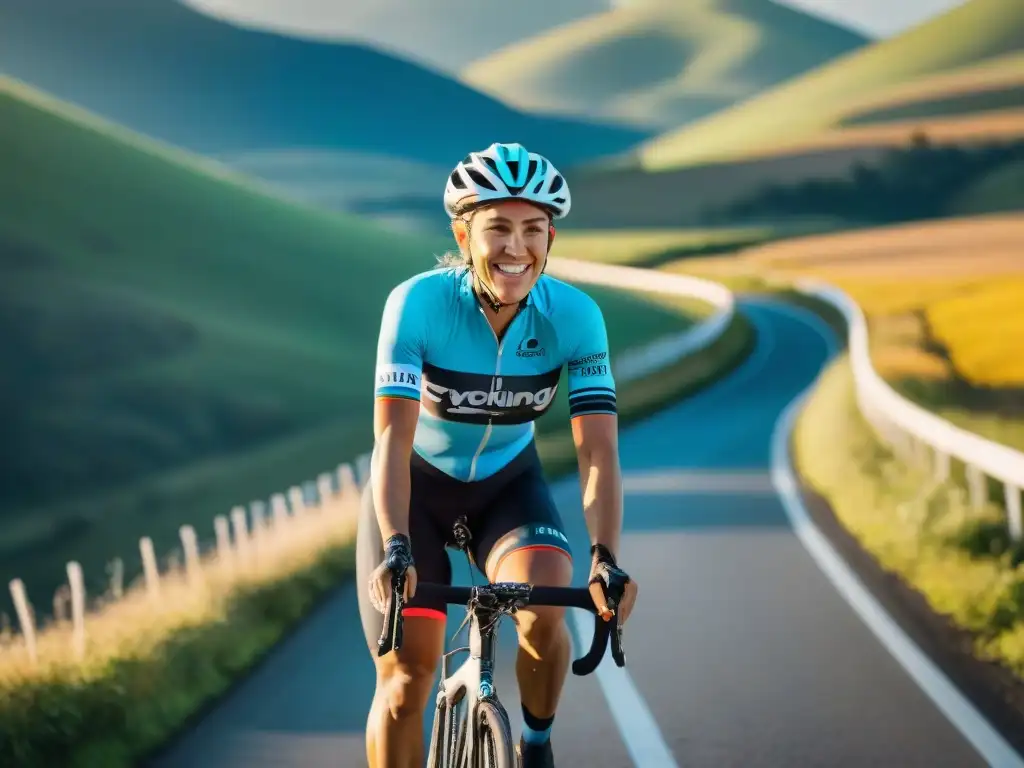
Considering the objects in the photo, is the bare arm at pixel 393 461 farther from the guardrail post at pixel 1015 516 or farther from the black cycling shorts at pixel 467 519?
the guardrail post at pixel 1015 516

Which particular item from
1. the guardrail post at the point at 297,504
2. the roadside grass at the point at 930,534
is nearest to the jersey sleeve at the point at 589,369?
the roadside grass at the point at 930,534

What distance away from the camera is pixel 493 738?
4809 mm

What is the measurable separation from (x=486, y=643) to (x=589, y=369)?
1022 mm

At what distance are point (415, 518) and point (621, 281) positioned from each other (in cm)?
7390

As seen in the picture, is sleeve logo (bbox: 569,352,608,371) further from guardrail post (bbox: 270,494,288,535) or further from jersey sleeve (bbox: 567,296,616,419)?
guardrail post (bbox: 270,494,288,535)

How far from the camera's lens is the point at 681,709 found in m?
8.30

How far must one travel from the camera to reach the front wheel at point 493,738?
4750 mm

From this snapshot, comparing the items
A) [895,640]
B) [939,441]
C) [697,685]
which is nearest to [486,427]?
[697,685]

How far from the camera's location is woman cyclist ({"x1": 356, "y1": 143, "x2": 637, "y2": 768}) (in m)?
5.29

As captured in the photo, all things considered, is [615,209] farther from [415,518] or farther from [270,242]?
[415,518]

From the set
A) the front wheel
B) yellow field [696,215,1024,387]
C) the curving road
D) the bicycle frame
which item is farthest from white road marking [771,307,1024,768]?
yellow field [696,215,1024,387]

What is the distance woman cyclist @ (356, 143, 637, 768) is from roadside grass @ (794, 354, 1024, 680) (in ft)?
12.2

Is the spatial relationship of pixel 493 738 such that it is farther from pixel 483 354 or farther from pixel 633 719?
pixel 633 719

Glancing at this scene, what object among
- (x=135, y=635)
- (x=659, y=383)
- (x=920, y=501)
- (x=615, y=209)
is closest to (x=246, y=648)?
(x=135, y=635)
